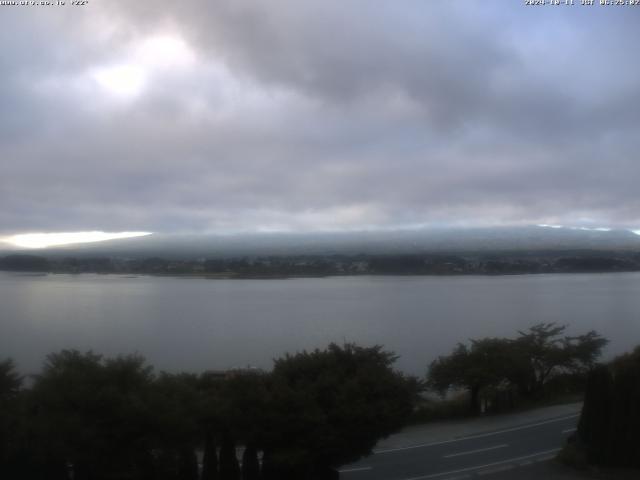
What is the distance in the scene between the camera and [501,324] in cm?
3603

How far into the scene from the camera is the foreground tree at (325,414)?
388 inches

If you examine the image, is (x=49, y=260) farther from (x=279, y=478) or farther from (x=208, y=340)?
(x=279, y=478)

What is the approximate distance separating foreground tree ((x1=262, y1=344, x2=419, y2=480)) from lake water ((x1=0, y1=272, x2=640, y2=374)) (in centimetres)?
1032

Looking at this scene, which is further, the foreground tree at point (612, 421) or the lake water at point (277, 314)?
the lake water at point (277, 314)

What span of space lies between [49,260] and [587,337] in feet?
97.3

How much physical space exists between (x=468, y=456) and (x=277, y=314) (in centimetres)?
2360

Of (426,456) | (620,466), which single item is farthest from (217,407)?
(620,466)

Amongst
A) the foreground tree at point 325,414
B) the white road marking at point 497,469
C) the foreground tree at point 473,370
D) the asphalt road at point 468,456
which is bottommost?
the asphalt road at point 468,456

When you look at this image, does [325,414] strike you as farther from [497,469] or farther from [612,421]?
[612,421]

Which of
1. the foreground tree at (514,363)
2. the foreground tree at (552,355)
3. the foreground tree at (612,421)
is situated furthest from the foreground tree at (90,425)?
the foreground tree at (552,355)

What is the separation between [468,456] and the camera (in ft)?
41.6

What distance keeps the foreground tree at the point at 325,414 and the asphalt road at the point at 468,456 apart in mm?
1411

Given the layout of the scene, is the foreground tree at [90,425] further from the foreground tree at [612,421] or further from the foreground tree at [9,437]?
the foreground tree at [612,421]

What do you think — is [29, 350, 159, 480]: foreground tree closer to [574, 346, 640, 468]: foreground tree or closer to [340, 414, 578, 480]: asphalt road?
[340, 414, 578, 480]: asphalt road
